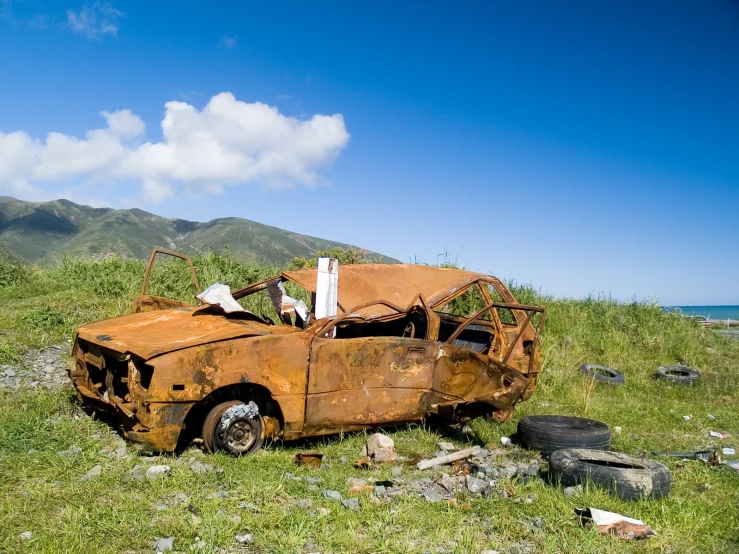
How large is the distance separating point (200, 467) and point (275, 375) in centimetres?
91

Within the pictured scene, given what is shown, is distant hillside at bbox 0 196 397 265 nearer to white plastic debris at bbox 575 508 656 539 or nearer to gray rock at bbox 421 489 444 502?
gray rock at bbox 421 489 444 502

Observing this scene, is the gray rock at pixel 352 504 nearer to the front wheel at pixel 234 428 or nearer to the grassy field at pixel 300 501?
the grassy field at pixel 300 501

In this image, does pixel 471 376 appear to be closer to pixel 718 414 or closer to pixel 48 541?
pixel 48 541

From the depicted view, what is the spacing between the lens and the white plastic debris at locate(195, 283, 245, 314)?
5711mm

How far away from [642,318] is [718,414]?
5.80 meters

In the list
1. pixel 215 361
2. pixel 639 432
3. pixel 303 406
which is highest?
pixel 215 361

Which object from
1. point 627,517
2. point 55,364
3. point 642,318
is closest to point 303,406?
point 627,517

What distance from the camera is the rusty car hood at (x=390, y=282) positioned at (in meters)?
6.44

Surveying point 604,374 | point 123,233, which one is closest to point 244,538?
point 604,374

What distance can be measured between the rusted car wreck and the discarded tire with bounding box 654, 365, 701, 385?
513cm

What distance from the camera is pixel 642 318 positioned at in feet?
44.9

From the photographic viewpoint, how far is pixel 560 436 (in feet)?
18.4

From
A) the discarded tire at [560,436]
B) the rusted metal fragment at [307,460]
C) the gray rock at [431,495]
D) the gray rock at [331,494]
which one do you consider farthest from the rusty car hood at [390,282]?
the gray rock at [331,494]

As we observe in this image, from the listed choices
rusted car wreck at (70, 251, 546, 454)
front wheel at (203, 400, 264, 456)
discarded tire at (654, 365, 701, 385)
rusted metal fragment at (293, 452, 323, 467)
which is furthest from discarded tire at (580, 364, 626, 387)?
front wheel at (203, 400, 264, 456)
